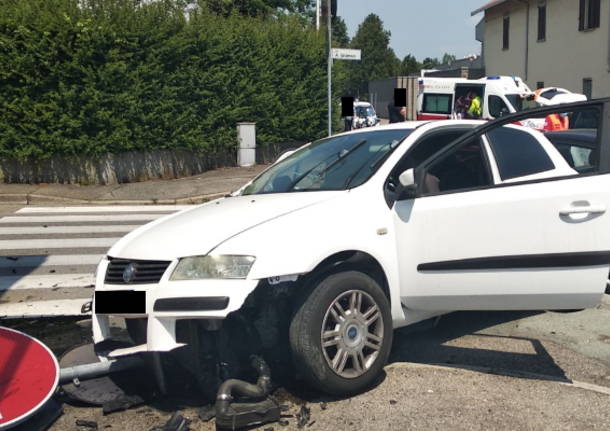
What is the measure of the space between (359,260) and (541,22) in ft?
97.0

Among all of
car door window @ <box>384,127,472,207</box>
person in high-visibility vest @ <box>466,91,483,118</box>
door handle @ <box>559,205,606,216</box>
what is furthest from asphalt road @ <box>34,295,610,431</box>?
person in high-visibility vest @ <box>466,91,483,118</box>

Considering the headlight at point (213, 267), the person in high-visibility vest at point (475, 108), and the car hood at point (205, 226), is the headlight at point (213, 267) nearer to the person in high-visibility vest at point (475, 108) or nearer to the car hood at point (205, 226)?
the car hood at point (205, 226)

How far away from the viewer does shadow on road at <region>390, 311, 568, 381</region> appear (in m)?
4.32

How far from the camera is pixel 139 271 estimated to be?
12.1 ft

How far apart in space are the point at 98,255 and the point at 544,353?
5233 millimetres

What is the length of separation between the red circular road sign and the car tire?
132cm

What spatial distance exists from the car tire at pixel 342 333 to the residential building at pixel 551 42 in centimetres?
2310

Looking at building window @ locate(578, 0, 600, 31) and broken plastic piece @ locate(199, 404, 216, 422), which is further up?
building window @ locate(578, 0, 600, 31)

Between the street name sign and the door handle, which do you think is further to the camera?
the street name sign

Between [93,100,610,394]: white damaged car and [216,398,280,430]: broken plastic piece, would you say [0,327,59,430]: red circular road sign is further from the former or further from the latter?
[216,398,280,430]: broken plastic piece

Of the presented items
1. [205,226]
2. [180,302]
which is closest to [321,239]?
[205,226]

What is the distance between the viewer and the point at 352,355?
3768 millimetres

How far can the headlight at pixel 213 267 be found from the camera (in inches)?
137

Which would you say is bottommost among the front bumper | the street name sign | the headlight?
the front bumper
